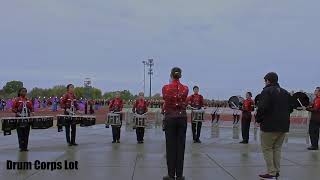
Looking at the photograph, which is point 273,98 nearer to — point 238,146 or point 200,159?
point 200,159

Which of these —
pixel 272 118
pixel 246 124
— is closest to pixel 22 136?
pixel 246 124

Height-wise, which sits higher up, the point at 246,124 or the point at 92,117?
the point at 92,117

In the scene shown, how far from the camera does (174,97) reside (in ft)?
31.2

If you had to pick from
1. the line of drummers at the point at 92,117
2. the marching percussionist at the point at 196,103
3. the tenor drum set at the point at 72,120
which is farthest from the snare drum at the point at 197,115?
the tenor drum set at the point at 72,120

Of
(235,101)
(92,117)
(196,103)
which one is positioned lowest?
(92,117)

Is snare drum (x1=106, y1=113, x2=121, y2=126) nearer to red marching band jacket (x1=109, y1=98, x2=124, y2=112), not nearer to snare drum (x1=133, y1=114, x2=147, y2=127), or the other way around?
red marching band jacket (x1=109, y1=98, x2=124, y2=112)

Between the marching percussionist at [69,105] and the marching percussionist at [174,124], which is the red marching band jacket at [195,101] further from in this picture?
the marching percussionist at [174,124]

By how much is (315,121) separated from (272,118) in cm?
717

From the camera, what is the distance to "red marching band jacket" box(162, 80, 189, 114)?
31.2 feet

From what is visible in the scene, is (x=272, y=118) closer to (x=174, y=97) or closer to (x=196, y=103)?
(x=174, y=97)

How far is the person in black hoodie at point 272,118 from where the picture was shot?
9.46m

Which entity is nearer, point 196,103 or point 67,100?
point 67,100

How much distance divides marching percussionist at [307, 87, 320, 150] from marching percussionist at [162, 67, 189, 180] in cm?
739

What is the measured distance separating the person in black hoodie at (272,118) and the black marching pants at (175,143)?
54.1 inches
